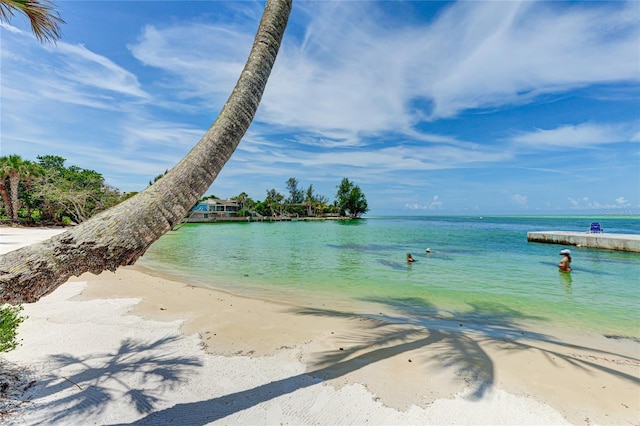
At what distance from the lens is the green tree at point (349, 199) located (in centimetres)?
10794

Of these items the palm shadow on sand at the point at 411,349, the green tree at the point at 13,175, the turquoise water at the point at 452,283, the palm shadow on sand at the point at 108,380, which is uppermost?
the green tree at the point at 13,175

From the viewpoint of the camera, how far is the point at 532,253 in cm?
2211

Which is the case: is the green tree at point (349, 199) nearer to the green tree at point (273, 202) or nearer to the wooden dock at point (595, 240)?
the green tree at point (273, 202)

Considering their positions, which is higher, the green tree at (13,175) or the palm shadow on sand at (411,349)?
the green tree at (13,175)

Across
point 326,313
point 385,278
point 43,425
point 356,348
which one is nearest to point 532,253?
point 385,278

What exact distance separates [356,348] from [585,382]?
10.4 ft

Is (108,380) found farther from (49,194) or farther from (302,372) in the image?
(49,194)

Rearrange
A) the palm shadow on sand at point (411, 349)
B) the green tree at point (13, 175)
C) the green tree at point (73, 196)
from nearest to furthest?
1. the palm shadow on sand at point (411, 349)
2. the green tree at point (13, 175)
3. the green tree at point (73, 196)

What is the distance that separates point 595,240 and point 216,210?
258 ft

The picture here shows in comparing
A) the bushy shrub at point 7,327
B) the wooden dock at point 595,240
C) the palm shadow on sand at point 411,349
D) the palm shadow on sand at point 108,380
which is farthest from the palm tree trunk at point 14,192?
the wooden dock at point 595,240

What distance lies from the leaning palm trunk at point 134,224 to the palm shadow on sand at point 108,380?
2.00 m

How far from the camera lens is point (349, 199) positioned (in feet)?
355

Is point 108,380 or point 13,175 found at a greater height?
point 13,175

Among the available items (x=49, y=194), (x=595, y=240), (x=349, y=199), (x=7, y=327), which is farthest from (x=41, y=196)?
(x=349, y=199)
